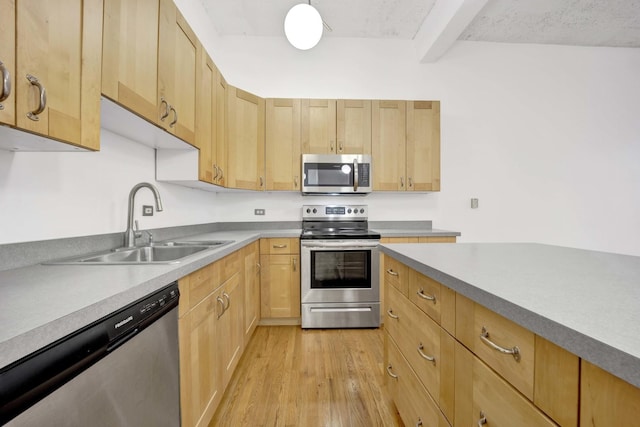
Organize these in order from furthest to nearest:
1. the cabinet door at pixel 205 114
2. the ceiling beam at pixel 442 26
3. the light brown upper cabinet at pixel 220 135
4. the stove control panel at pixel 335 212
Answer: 1. the stove control panel at pixel 335 212
2. the ceiling beam at pixel 442 26
3. the light brown upper cabinet at pixel 220 135
4. the cabinet door at pixel 205 114

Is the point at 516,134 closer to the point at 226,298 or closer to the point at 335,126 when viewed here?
the point at 335,126

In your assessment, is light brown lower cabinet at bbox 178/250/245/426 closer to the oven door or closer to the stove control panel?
the oven door

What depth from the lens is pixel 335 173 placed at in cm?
283

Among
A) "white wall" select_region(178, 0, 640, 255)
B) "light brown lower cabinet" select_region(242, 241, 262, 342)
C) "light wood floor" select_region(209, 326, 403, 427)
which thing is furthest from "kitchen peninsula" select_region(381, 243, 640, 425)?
"white wall" select_region(178, 0, 640, 255)

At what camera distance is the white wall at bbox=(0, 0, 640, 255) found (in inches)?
123

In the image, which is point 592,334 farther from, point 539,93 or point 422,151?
point 539,93

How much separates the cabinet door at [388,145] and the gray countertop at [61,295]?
218 cm

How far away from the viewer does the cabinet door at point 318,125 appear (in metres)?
2.83

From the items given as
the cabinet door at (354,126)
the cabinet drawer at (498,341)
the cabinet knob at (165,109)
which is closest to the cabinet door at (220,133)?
the cabinet knob at (165,109)

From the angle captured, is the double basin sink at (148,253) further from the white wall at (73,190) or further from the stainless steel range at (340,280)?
the stainless steel range at (340,280)

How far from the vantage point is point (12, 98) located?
0.67m

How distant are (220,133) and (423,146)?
2.02 m

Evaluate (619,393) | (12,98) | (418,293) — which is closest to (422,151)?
(418,293)

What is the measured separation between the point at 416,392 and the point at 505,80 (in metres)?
3.60
